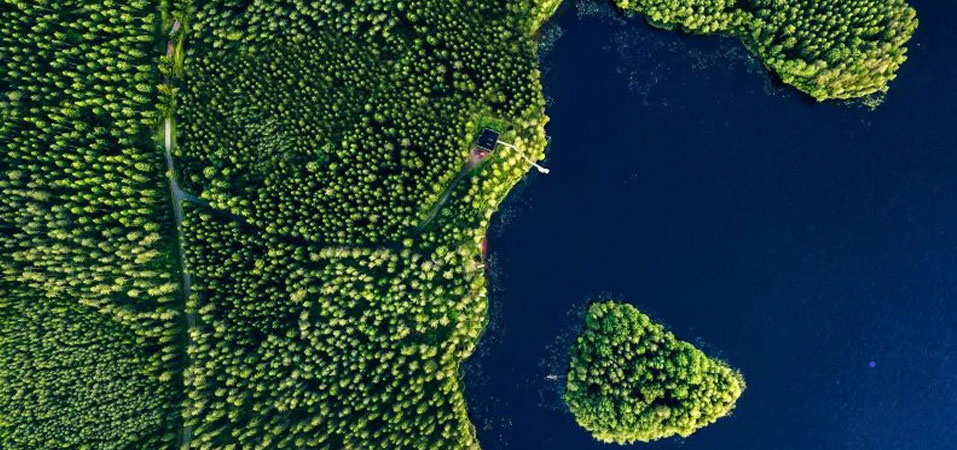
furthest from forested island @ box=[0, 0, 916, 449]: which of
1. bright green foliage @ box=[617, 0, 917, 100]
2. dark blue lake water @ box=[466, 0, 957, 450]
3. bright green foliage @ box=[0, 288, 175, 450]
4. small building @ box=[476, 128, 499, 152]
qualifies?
bright green foliage @ box=[617, 0, 917, 100]

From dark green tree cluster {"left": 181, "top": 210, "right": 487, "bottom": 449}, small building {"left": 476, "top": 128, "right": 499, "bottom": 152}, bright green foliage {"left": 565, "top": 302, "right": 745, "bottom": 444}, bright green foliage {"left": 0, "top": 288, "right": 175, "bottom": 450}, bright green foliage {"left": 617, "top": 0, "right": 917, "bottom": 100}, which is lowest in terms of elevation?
bright green foliage {"left": 0, "top": 288, "right": 175, "bottom": 450}

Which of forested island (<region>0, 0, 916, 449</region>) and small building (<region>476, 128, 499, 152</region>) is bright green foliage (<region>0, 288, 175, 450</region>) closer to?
forested island (<region>0, 0, 916, 449</region>)

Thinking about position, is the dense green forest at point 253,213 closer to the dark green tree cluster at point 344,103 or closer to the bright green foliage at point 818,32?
the dark green tree cluster at point 344,103

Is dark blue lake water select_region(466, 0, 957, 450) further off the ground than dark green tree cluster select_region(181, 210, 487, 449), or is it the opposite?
dark blue lake water select_region(466, 0, 957, 450)

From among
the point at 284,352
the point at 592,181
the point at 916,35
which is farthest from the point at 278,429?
the point at 916,35

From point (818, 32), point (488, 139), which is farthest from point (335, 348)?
point (818, 32)

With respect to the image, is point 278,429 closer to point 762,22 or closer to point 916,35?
point 762,22
